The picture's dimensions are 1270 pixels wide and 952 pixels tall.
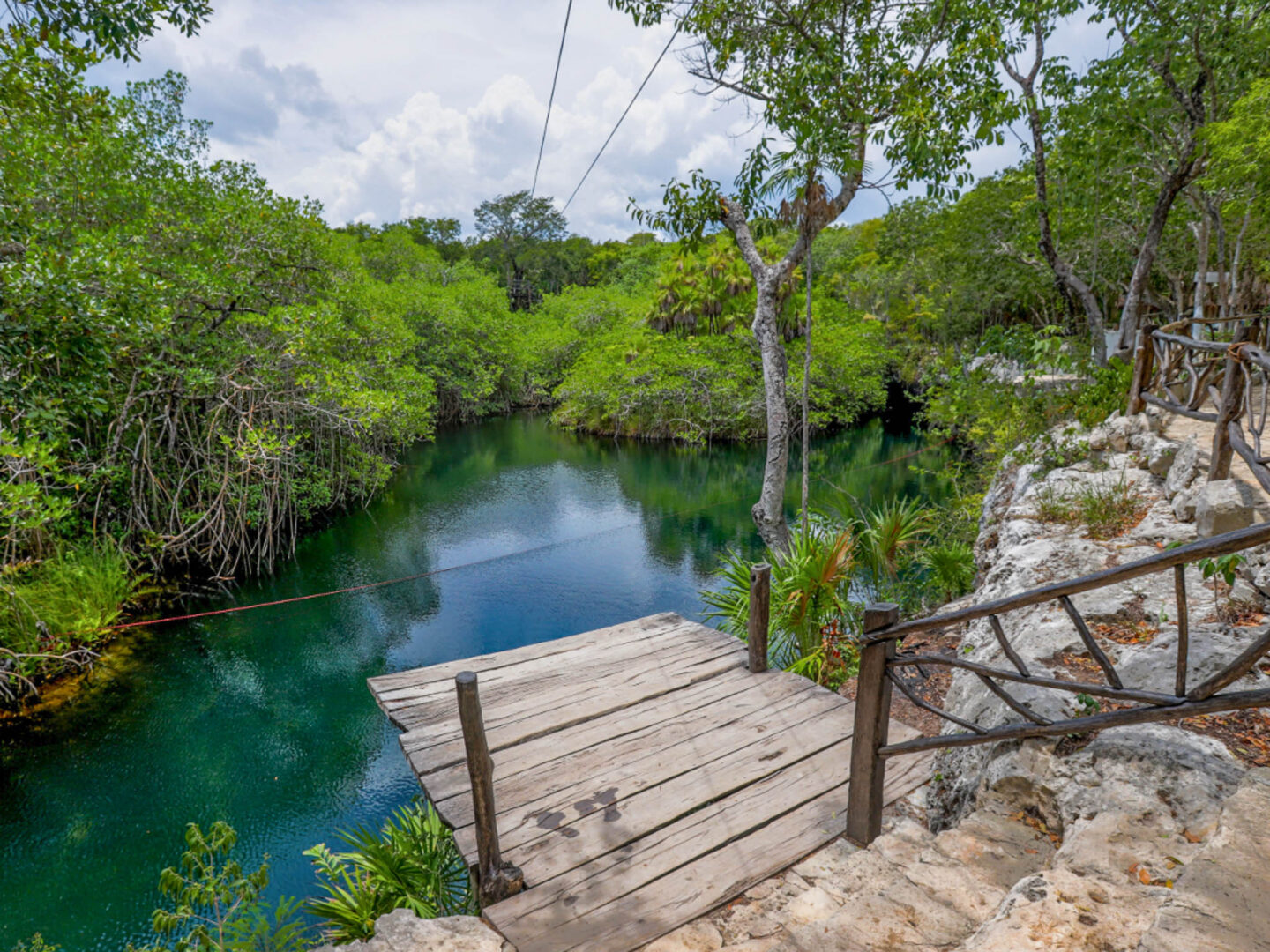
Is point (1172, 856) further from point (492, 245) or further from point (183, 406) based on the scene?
point (492, 245)

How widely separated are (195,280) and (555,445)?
14224mm

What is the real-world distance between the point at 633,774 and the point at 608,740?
0.32m

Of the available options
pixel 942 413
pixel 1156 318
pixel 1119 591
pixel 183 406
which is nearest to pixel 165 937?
pixel 1119 591

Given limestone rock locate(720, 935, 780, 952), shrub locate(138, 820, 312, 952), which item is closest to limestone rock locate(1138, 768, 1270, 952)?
limestone rock locate(720, 935, 780, 952)

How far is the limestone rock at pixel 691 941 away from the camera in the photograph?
2119 mm

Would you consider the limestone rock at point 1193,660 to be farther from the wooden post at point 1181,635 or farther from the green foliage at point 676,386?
the green foliage at point 676,386

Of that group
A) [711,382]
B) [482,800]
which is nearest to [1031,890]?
[482,800]

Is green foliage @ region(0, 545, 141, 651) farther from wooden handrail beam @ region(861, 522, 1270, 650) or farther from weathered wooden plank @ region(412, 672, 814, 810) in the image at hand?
wooden handrail beam @ region(861, 522, 1270, 650)

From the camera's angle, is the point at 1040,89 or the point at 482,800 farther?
the point at 1040,89

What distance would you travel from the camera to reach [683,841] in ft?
8.52

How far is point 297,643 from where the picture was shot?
8.05 m

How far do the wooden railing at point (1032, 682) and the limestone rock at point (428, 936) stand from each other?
81 cm

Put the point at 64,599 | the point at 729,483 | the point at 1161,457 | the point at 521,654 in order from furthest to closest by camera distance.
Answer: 1. the point at 729,483
2. the point at 64,599
3. the point at 1161,457
4. the point at 521,654

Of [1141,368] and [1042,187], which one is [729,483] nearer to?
[1042,187]
